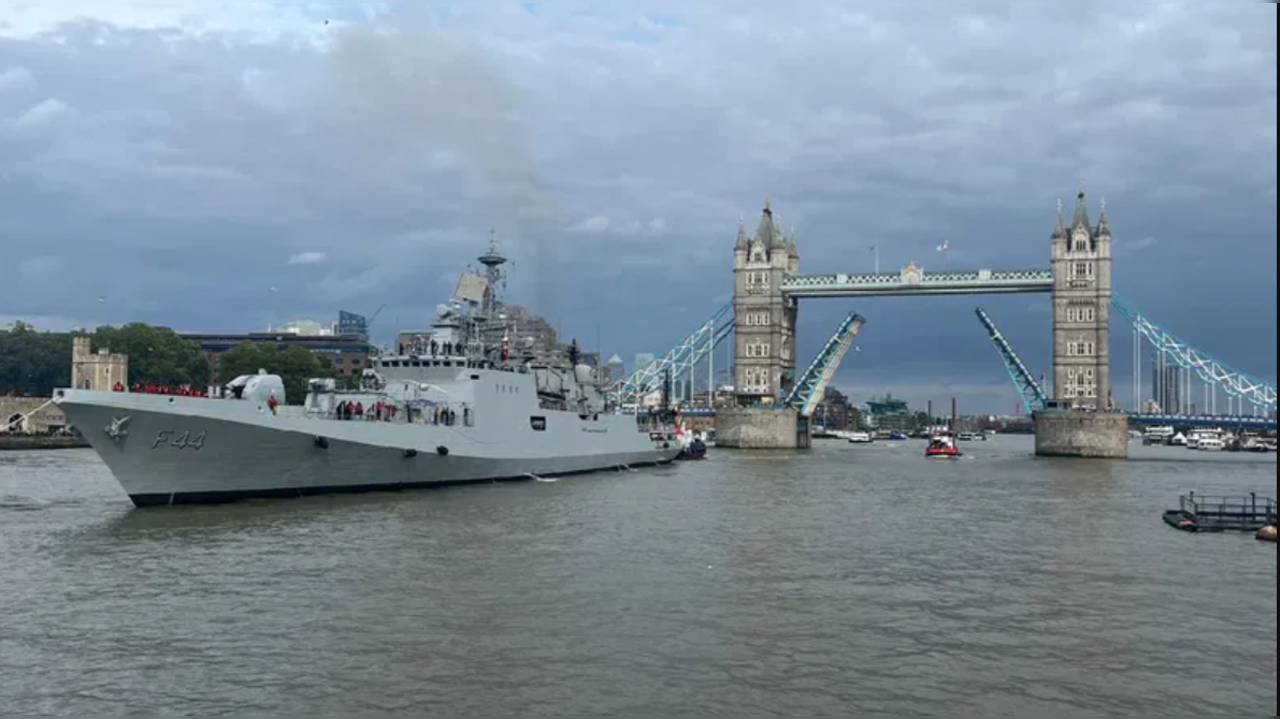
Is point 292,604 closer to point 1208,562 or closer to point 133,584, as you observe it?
point 133,584

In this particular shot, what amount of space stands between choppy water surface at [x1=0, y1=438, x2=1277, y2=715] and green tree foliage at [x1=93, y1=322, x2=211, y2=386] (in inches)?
2160

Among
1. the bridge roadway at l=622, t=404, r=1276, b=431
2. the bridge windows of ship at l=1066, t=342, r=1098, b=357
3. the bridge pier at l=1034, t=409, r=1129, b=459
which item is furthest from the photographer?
the bridge windows of ship at l=1066, t=342, r=1098, b=357

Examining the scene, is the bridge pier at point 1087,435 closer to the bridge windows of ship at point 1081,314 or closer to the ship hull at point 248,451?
the bridge windows of ship at point 1081,314

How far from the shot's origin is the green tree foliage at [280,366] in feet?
253

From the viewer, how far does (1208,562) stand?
20.2 m

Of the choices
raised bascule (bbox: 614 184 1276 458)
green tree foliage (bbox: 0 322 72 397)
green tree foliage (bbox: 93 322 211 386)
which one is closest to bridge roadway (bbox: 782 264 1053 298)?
raised bascule (bbox: 614 184 1276 458)

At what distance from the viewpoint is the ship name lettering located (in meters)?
25.6

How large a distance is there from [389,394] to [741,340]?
222 ft

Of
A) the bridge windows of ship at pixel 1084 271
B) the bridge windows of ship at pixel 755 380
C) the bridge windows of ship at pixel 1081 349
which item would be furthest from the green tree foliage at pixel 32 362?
the bridge windows of ship at pixel 1084 271

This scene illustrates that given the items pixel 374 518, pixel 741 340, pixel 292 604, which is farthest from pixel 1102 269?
pixel 292 604

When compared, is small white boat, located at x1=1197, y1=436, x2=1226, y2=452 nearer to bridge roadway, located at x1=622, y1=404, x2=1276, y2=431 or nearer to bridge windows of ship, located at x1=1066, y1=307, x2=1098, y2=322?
bridge roadway, located at x1=622, y1=404, x2=1276, y2=431

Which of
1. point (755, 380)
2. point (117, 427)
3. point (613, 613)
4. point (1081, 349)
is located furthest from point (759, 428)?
point (613, 613)

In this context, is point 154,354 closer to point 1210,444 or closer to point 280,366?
point 280,366

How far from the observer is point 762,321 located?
99.6 m
